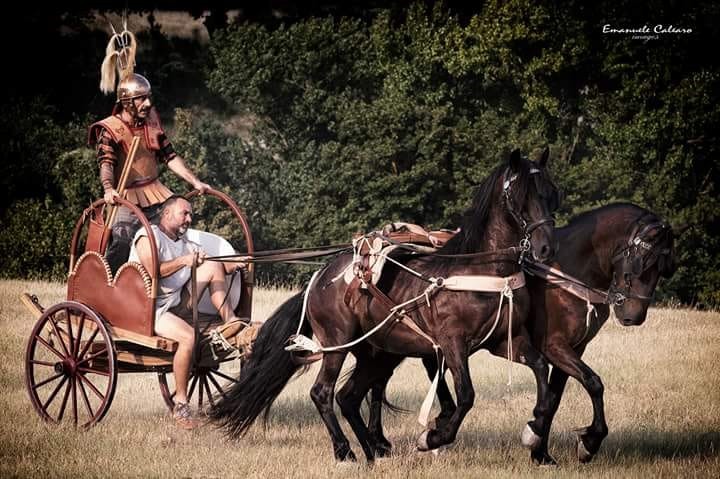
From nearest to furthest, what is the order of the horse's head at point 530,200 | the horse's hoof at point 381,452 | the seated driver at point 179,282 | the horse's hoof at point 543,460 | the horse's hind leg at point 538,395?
the horse's head at point 530,200, the horse's hind leg at point 538,395, the horse's hoof at point 543,460, the horse's hoof at point 381,452, the seated driver at point 179,282

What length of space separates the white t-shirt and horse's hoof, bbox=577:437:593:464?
341 cm

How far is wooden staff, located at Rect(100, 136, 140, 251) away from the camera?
8.89m

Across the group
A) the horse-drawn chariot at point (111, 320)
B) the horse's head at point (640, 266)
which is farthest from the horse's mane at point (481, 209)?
the horse-drawn chariot at point (111, 320)

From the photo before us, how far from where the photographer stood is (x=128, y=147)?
9156mm

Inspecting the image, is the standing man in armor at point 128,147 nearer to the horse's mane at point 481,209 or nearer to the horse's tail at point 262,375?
the horse's tail at point 262,375

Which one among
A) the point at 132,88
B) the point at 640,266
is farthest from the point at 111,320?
the point at 640,266

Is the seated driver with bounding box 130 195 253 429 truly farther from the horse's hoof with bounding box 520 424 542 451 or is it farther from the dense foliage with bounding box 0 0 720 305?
the dense foliage with bounding box 0 0 720 305

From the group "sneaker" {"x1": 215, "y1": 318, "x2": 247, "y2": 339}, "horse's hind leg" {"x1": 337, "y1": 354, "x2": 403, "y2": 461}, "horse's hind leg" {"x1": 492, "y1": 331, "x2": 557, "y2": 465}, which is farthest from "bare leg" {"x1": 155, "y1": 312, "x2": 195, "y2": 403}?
"horse's hind leg" {"x1": 492, "y1": 331, "x2": 557, "y2": 465}

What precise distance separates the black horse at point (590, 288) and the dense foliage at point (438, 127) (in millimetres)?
13833

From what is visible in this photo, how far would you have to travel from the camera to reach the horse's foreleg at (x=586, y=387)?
7945 mm

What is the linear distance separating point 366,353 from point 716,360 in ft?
21.8

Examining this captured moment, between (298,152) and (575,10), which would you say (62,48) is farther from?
(575,10)

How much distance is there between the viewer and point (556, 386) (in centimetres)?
850

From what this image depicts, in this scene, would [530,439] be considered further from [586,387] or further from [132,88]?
[132,88]
